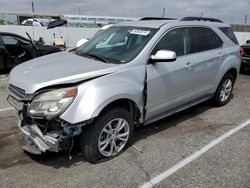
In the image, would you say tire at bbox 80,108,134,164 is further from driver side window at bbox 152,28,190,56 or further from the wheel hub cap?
driver side window at bbox 152,28,190,56

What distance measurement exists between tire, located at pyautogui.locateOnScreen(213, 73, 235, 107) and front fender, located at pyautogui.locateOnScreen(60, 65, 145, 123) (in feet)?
8.38

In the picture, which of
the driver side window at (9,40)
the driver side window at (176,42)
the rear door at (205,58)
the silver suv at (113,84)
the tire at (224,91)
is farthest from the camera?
the driver side window at (9,40)

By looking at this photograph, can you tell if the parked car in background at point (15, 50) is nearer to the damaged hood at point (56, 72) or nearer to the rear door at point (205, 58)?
the damaged hood at point (56, 72)

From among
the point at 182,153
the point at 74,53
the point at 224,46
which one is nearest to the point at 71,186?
the point at 182,153

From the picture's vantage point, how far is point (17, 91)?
12.0ft

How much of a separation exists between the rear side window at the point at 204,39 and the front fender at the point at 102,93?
158 cm

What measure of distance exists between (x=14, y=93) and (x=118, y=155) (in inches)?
61.4

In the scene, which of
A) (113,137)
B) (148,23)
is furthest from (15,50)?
(113,137)

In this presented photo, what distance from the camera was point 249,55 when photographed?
33.4 ft

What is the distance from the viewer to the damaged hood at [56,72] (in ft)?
11.3

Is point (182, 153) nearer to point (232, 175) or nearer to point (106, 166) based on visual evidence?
point (232, 175)

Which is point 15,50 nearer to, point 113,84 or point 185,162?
point 113,84

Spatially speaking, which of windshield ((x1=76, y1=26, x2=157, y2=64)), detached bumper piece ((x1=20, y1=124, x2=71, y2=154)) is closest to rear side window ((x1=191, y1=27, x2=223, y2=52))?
windshield ((x1=76, y1=26, x2=157, y2=64))

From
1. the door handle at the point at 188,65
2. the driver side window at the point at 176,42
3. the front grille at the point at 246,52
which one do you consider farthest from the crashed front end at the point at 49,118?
the front grille at the point at 246,52
